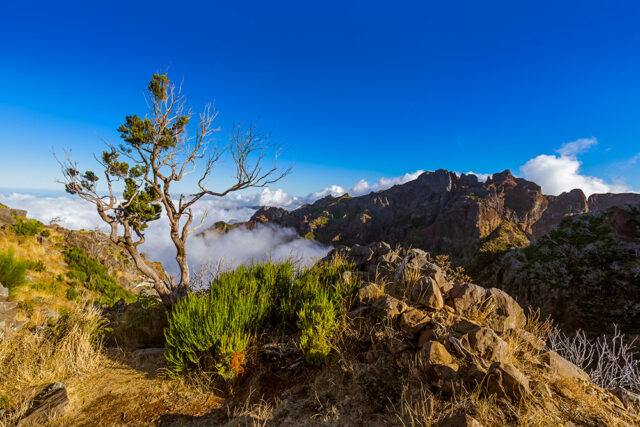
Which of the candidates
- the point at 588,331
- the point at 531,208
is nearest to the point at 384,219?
the point at 531,208

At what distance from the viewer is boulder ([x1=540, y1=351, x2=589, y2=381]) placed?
3.23 m

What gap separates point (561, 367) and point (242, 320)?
4.58 m

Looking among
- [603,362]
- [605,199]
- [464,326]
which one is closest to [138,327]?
[464,326]

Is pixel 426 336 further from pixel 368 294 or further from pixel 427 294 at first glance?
pixel 368 294

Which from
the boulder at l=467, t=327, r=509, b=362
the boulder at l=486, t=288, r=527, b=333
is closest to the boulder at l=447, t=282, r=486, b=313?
the boulder at l=486, t=288, r=527, b=333

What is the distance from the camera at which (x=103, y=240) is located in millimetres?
Answer: 7656

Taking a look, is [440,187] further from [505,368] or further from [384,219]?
[505,368]

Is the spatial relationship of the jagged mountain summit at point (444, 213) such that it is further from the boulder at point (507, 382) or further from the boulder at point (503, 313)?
the boulder at point (507, 382)

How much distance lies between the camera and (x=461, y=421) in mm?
2234

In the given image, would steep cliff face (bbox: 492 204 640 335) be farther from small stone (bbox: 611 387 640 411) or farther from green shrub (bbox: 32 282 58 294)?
green shrub (bbox: 32 282 58 294)

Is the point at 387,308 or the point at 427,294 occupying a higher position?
the point at 427,294

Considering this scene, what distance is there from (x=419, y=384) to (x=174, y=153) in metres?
8.66

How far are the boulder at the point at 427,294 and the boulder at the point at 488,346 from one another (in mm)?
847

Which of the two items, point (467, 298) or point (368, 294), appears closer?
point (467, 298)
